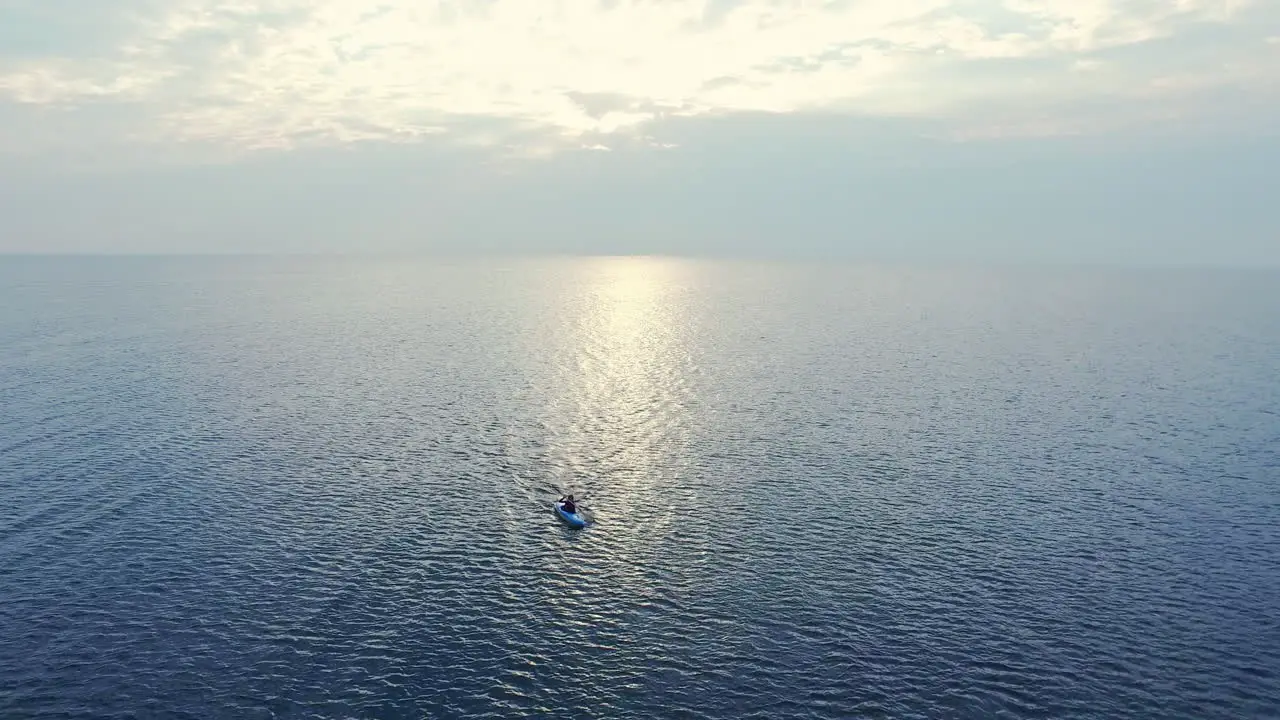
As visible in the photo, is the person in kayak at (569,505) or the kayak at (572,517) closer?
the kayak at (572,517)

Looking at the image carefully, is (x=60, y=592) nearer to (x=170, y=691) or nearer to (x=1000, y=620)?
(x=170, y=691)

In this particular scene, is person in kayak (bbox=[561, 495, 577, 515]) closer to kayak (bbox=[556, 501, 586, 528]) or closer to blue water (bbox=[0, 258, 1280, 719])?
kayak (bbox=[556, 501, 586, 528])

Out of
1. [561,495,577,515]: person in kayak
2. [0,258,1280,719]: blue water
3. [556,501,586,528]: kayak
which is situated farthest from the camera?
A: [561,495,577,515]: person in kayak

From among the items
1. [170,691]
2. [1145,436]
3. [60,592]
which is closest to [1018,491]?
[1145,436]

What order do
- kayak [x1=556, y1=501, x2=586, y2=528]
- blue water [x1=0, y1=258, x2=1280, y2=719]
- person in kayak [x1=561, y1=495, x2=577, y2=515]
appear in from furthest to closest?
person in kayak [x1=561, y1=495, x2=577, y2=515]
kayak [x1=556, y1=501, x2=586, y2=528]
blue water [x1=0, y1=258, x2=1280, y2=719]

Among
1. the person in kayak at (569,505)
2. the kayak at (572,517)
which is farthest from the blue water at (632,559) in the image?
the person in kayak at (569,505)

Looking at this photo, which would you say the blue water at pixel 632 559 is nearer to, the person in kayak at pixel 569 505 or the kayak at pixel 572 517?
the kayak at pixel 572 517

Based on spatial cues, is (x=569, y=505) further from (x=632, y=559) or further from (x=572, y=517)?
(x=632, y=559)

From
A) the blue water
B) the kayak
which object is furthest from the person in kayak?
the blue water
